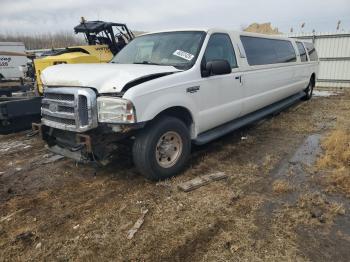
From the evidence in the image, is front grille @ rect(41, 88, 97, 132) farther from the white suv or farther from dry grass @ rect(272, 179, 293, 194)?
dry grass @ rect(272, 179, 293, 194)

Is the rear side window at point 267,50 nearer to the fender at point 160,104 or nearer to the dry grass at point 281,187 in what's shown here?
the fender at point 160,104

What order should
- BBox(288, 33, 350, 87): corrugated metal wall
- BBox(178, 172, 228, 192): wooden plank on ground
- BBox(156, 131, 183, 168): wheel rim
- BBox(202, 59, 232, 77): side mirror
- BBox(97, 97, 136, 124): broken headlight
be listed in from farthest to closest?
BBox(288, 33, 350, 87): corrugated metal wall
BBox(202, 59, 232, 77): side mirror
BBox(156, 131, 183, 168): wheel rim
BBox(178, 172, 228, 192): wooden plank on ground
BBox(97, 97, 136, 124): broken headlight

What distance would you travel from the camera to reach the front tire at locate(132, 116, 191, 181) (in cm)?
380

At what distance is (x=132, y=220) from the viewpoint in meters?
3.23

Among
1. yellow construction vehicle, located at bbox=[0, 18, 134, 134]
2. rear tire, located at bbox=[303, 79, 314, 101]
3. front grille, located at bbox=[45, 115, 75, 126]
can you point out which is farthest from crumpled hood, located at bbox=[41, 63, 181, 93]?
rear tire, located at bbox=[303, 79, 314, 101]

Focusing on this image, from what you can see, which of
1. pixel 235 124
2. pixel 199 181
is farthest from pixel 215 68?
pixel 199 181

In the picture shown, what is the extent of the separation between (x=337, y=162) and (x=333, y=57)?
11958 mm

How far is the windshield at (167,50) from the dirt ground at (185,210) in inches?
61.2

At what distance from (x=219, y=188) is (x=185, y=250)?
1266 mm

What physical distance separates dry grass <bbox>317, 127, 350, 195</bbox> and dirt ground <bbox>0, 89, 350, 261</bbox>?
1.4 inches

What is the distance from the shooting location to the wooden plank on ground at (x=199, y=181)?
3.84 m

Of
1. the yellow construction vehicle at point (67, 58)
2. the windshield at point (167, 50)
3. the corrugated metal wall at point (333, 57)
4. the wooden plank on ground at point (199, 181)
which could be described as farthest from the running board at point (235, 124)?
the corrugated metal wall at point (333, 57)

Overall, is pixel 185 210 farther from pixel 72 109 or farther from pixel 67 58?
pixel 67 58

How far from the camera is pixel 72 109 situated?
372 centimetres
